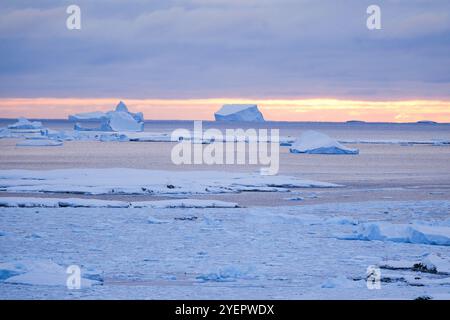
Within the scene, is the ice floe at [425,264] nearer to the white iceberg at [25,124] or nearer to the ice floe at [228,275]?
the ice floe at [228,275]

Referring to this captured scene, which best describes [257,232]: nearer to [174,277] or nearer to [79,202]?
[174,277]

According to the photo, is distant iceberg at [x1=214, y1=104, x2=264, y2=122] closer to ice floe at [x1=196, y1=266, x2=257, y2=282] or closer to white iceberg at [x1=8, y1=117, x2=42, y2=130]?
white iceberg at [x1=8, y1=117, x2=42, y2=130]

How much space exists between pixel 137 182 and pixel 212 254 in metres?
12.7

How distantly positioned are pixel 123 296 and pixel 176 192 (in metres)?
13.8

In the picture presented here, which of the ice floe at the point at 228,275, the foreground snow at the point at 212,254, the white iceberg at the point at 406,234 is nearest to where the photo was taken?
the foreground snow at the point at 212,254

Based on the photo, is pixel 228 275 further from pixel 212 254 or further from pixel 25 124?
pixel 25 124

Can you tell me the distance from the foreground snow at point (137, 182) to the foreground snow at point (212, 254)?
4.96 m

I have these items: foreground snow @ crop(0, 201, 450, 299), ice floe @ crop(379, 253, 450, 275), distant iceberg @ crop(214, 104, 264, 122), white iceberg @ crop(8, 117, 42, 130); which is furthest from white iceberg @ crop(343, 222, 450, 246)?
distant iceberg @ crop(214, 104, 264, 122)

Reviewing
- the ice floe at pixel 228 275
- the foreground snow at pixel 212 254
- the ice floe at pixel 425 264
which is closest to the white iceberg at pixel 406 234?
the foreground snow at pixel 212 254

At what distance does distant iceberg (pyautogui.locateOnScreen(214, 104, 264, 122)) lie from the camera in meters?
96.4

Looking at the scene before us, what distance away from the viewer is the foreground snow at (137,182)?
2261 centimetres

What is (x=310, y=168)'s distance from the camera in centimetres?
3812

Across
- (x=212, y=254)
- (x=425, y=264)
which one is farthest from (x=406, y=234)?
(x=212, y=254)

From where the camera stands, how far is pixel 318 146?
48.4m
